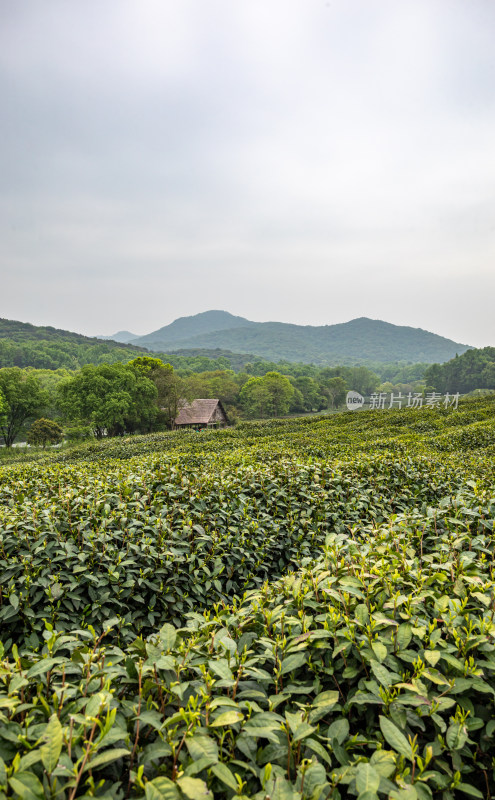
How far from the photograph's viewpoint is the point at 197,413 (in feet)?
125

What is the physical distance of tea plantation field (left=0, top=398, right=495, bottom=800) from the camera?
101cm

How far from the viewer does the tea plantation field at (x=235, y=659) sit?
101 cm

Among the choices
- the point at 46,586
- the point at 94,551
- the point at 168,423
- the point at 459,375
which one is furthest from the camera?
the point at 459,375

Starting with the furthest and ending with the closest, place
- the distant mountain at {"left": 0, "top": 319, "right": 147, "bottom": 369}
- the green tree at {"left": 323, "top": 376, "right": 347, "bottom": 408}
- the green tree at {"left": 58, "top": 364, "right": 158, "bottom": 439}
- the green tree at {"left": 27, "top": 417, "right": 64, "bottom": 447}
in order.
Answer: the green tree at {"left": 323, "top": 376, "right": 347, "bottom": 408}
the distant mountain at {"left": 0, "top": 319, "right": 147, "bottom": 369}
the green tree at {"left": 58, "top": 364, "right": 158, "bottom": 439}
the green tree at {"left": 27, "top": 417, "right": 64, "bottom": 447}

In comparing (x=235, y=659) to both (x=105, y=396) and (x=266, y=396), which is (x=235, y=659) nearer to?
(x=105, y=396)

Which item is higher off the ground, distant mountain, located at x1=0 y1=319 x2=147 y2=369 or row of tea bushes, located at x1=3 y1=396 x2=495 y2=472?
distant mountain, located at x1=0 y1=319 x2=147 y2=369

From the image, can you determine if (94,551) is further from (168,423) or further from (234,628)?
(168,423)

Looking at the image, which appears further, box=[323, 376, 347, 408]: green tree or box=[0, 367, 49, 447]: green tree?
box=[323, 376, 347, 408]: green tree

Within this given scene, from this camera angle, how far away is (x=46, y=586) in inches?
97.0

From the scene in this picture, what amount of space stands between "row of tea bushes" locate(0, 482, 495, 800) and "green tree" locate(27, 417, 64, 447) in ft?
95.3

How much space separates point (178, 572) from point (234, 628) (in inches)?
49.7

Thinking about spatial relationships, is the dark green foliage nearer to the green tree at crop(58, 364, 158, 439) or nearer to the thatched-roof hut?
the thatched-roof hut

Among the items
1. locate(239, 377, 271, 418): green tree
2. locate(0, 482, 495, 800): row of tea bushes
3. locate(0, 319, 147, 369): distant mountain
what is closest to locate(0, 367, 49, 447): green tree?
locate(239, 377, 271, 418): green tree

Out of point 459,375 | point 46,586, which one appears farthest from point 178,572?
point 459,375
